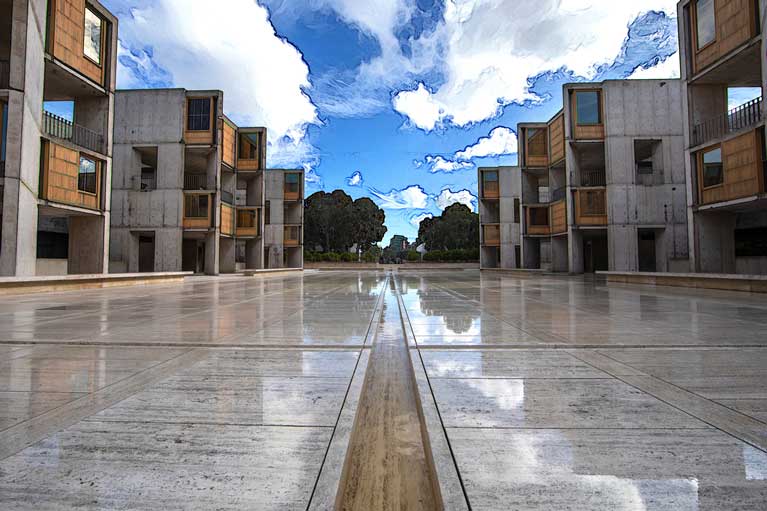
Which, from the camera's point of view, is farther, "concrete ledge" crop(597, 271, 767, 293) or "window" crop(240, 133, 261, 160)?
"window" crop(240, 133, 261, 160)

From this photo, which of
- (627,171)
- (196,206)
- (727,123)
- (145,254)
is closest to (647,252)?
(627,171)

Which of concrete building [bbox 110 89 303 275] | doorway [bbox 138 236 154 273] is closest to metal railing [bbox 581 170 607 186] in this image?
concrete building [bbox 110 89 303 275]

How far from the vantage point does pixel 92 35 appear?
19703 mm

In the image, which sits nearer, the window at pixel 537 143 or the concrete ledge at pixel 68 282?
the concrete ledge at pixel 68 282

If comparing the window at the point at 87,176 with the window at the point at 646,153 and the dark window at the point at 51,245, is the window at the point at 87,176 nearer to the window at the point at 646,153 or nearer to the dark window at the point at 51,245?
the dark window at the point at 51,245

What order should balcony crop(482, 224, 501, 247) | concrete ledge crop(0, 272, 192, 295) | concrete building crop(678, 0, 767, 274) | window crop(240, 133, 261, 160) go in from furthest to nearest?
balcony crop(482, 224, 501, 247) → window crop(240, 133, 261, 160) → concrete building crop(678, 0, 767, 274) → concrete ledge crop(0, 272, 192, 295)

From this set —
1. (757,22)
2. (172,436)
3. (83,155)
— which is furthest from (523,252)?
(172,436)

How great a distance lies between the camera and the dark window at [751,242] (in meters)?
19.5

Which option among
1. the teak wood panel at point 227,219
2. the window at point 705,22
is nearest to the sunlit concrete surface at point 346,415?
the window at point 705,22

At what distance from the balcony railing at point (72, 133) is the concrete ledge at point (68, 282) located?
22.8ft

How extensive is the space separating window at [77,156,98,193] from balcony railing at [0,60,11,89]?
13.1 ft

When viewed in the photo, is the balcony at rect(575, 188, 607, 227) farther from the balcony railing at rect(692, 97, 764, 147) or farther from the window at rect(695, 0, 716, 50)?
the window at rect(695, 0, 716, 50)

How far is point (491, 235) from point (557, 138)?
50.6 feet

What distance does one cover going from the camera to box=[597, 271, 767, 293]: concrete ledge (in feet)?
39.3
